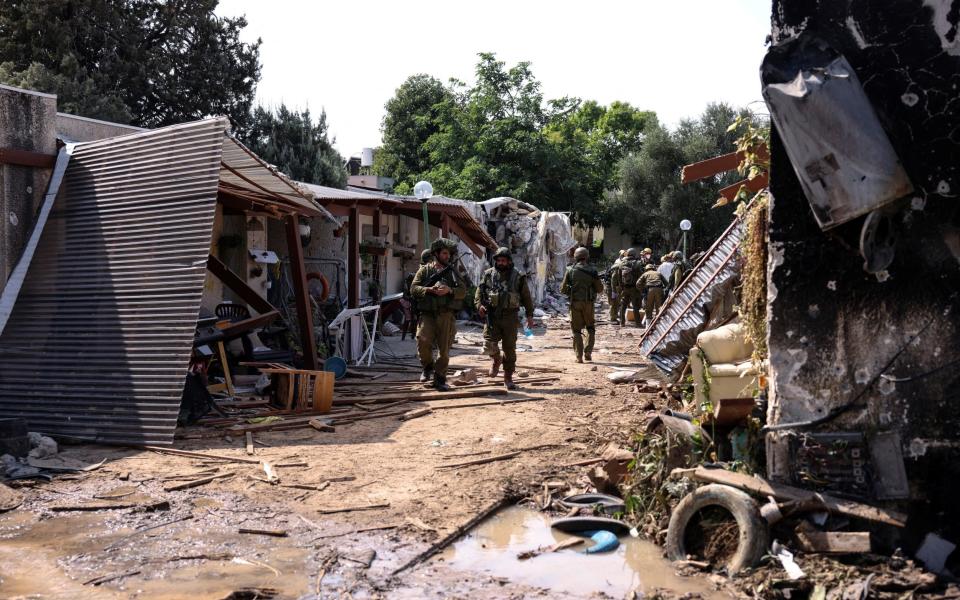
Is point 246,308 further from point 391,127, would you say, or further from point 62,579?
point 391,127

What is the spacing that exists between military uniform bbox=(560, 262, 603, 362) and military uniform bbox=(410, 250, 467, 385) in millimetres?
3266

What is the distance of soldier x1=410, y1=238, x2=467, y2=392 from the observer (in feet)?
34.4

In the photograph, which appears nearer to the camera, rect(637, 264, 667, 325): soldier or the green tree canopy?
rect(637, 264, 667, 325): soldier

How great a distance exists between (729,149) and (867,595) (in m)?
36.8

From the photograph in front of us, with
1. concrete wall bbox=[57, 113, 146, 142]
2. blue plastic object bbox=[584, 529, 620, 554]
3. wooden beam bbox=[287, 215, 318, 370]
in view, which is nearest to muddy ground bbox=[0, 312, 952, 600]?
blue plastic object bbox=[584, 529, 620, 554]

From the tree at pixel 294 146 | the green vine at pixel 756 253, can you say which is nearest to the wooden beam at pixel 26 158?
the green vine at pixel 756 253

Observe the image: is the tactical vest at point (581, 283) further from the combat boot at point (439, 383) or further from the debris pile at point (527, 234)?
the debris pile at point (527, 234)

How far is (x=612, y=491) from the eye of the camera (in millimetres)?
6027

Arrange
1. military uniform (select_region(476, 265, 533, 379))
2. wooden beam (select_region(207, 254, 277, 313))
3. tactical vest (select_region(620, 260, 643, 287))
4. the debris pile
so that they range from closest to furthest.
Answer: military uniform (select_region(476, 265, 533, 379)) → wooden beam (select_region(207, 254, 277, 313)) → tactical vest (select_region(620, 260, 643, 287)) → the debris pile

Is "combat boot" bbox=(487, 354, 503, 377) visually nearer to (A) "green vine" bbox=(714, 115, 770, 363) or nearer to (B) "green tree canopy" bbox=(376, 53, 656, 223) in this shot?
(A) "green vine" bbox=(714, 115, 770, 363)

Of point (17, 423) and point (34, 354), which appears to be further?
point (34, 354)

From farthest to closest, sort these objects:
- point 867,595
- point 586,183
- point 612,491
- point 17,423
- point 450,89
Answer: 1. point 450,89
2. point 586,183
3. point 17,423
4. point 612,491
5. point 867,595

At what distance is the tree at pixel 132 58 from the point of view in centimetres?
2338

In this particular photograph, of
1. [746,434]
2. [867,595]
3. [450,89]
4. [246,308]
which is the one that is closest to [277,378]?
[246,308]
